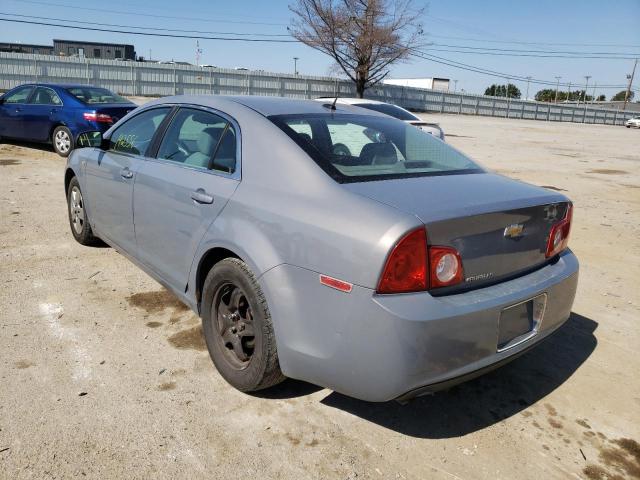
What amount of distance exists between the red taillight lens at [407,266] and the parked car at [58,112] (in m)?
8.99

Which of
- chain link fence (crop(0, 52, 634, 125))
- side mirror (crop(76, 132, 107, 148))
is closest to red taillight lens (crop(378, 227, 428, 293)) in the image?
side mirror (crop(76, 132, 107, 148))

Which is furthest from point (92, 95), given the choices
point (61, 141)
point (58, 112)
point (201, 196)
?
point (201, 196)

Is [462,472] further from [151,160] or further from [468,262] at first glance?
[151,160]

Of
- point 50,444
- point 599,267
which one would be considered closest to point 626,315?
point 599,267

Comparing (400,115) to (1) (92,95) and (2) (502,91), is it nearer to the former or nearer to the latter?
(1) (92,95)

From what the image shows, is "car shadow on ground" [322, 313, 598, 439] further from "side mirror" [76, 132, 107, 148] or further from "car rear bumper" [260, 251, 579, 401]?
"side mirror" [76, 132, 107, 148]

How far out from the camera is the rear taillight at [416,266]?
2.12 metres

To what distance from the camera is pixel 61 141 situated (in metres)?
10.5

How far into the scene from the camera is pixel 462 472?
2338 mm

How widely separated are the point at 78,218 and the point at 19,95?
7.61m

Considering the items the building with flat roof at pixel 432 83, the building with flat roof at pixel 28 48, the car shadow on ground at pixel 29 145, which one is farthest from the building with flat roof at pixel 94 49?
the car shadow on ground at pixel 29 145

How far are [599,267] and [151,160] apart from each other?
14.3ft

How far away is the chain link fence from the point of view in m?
28.5

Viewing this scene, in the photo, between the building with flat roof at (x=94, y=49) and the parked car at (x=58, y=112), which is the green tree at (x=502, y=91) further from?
the parked car at (x=58, y=112)
